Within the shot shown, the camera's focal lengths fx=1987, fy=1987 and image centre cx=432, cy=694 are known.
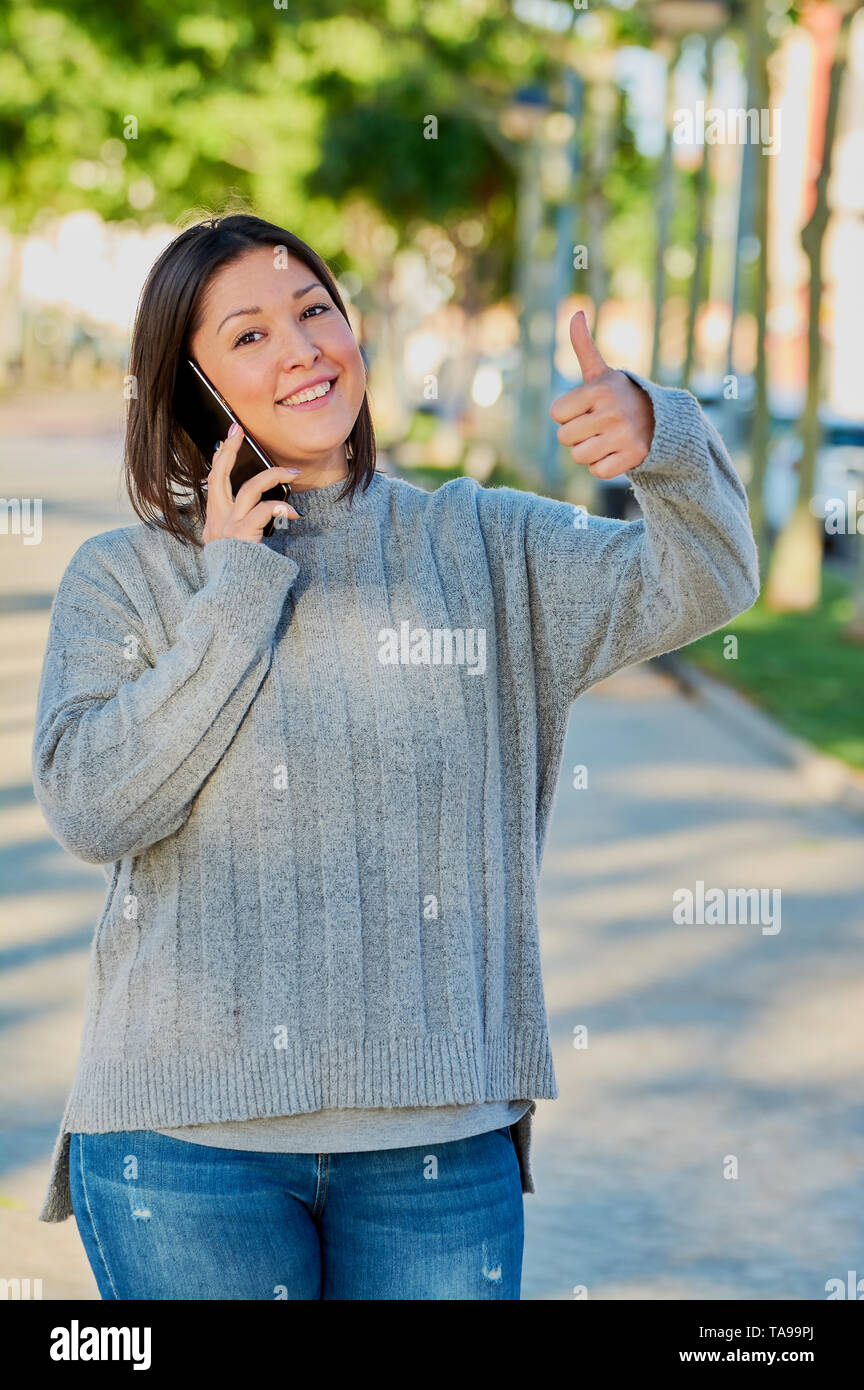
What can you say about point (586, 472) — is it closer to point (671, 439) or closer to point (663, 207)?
point (663, 207)

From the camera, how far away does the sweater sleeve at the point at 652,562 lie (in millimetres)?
2326

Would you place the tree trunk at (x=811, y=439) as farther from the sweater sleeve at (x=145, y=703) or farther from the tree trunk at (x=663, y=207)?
the sweater sleeve at (x=145, y=703)

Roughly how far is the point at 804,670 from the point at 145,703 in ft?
39.7

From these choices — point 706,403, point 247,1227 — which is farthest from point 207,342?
point 706,403

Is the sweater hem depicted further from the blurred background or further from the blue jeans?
the blurred background

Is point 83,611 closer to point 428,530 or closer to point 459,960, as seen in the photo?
point 428,530

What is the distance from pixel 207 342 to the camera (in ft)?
8.20

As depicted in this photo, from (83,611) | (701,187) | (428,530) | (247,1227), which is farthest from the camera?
(701,187)

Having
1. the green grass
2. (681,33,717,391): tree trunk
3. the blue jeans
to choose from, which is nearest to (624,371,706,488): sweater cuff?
the blue jeans

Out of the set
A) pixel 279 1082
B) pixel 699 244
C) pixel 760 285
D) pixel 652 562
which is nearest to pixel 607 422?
pixel 652 562

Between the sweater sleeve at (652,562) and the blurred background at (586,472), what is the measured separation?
619mm

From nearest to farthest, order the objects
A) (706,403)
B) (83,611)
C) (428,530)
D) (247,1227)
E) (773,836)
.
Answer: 1. (247,1227)
2. (83,611)
3. (428,530)
4. (773,836)
5. (706,403)

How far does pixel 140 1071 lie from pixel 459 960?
0.39 m

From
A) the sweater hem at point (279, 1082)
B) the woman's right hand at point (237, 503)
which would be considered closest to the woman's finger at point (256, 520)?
the woman's right hand at point (237, 503)
